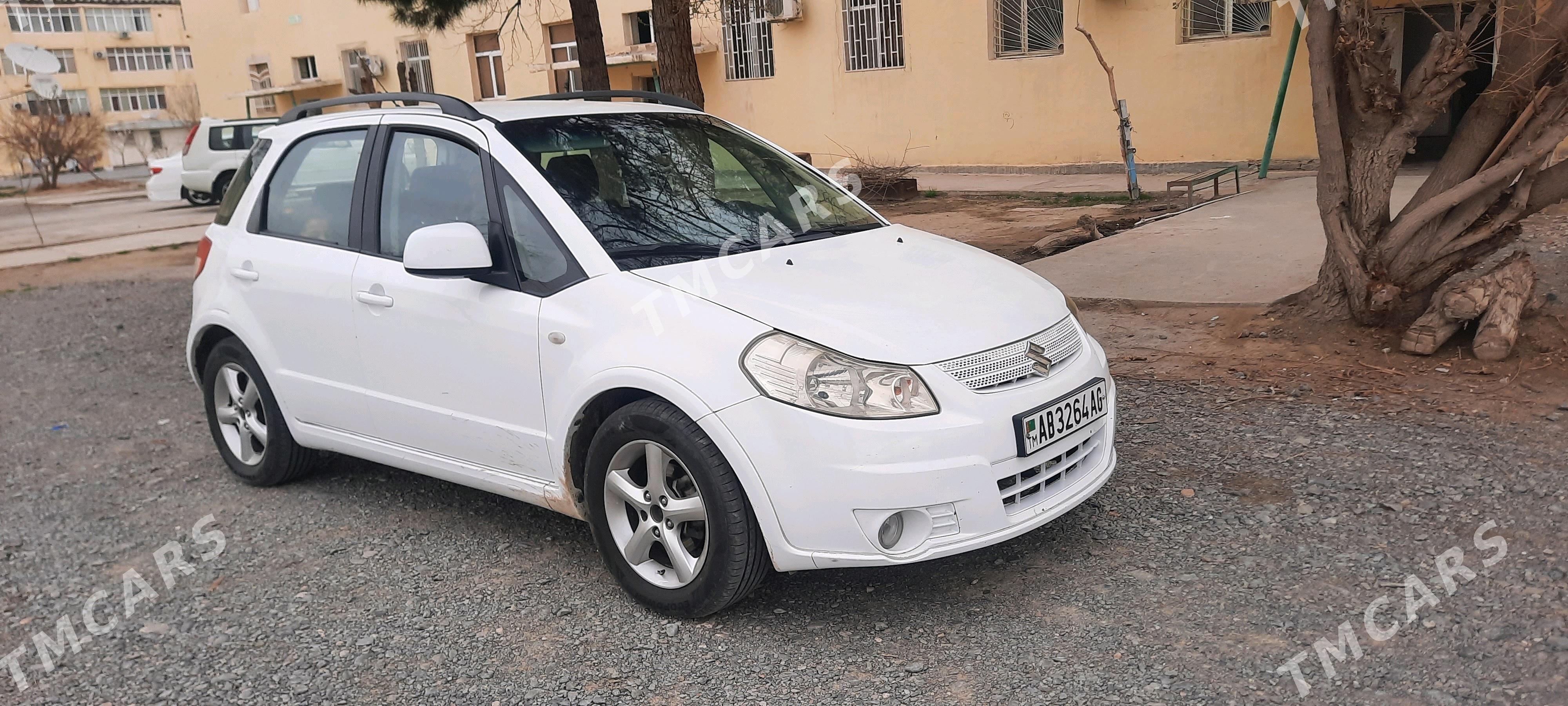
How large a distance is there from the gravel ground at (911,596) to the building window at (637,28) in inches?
788

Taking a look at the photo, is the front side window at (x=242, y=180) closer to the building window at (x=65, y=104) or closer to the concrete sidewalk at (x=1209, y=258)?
the concrete sidewalk at (x=1209, y=258)

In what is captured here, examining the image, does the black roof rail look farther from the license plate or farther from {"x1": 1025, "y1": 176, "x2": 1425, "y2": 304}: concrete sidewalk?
{"x1": 1025, "y1": 176, "x2": 1425, "y2": 304}: concrete sidewalk

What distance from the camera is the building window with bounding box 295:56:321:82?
32156mm

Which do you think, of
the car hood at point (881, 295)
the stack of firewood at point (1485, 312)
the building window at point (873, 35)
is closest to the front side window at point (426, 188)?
the car hood at point (881, 295)

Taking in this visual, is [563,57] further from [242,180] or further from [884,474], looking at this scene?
[884,474]

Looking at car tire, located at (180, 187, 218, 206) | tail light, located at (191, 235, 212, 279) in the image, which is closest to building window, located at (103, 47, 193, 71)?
car tire, located at (180, 187, 218, 206)

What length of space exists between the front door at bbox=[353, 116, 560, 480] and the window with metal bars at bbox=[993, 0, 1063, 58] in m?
15.3

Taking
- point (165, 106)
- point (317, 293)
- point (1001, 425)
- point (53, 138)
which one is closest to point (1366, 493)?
point (1001, 425)

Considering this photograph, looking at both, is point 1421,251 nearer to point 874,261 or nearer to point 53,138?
point 874,261

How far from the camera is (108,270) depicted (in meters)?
13.4

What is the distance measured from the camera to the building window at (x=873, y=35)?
2003 centimetres

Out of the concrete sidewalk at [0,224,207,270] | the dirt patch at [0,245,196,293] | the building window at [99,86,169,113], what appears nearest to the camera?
the dirt patch at [0,245,196,293]

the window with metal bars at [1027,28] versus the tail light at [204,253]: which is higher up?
the window with metal bars at [1027,28]

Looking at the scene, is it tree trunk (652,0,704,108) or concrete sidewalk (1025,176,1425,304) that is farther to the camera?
tree trunk (652,0,704,108)
